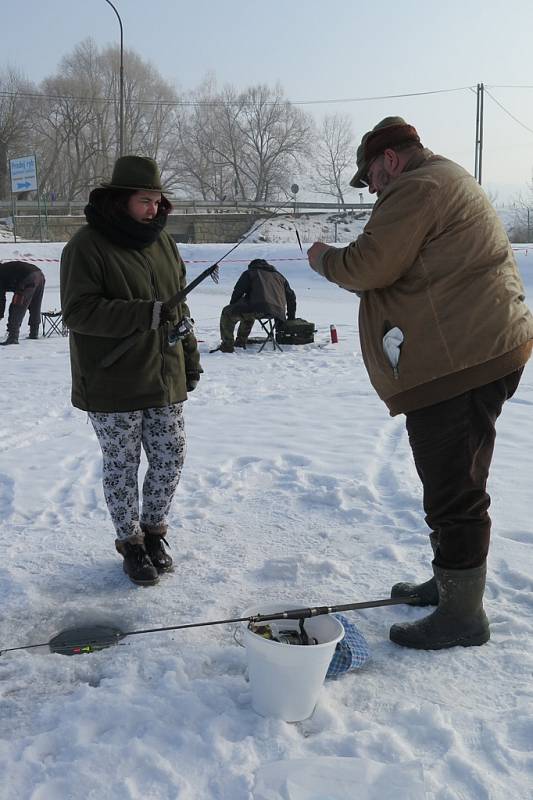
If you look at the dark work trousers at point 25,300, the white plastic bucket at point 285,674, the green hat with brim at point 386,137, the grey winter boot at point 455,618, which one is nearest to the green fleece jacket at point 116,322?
the green hat with brim at point 386,137

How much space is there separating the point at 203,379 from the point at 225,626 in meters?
5.57

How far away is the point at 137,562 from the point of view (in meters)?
3.35

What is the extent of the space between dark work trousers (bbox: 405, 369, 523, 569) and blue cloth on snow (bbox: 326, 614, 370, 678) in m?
0.42

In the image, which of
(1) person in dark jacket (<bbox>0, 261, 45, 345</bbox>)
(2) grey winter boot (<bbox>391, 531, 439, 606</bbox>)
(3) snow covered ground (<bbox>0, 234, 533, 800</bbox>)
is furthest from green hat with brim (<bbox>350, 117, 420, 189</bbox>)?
(1) person in dark jacket (<bbox>0, 261, 45, 345</bbox>)

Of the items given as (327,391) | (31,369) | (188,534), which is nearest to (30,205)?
(31,369)

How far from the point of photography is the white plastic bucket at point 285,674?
2236 millimetres

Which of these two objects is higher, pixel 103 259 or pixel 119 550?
pixel 103 259

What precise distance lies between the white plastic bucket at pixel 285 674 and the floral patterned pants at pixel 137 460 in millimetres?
1175

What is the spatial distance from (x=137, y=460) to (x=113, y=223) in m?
1.02

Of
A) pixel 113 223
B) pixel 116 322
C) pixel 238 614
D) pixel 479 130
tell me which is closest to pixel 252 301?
pixel 113 223

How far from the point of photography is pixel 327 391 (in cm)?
775

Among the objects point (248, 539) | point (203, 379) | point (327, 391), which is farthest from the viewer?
point (203, 379)

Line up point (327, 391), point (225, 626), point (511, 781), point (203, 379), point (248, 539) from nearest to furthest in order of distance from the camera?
point (511, 781) → point (225, 626) → point (248, 539) → point (327, 391) → point (203, 379)

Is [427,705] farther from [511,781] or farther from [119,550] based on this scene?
[119,550]
